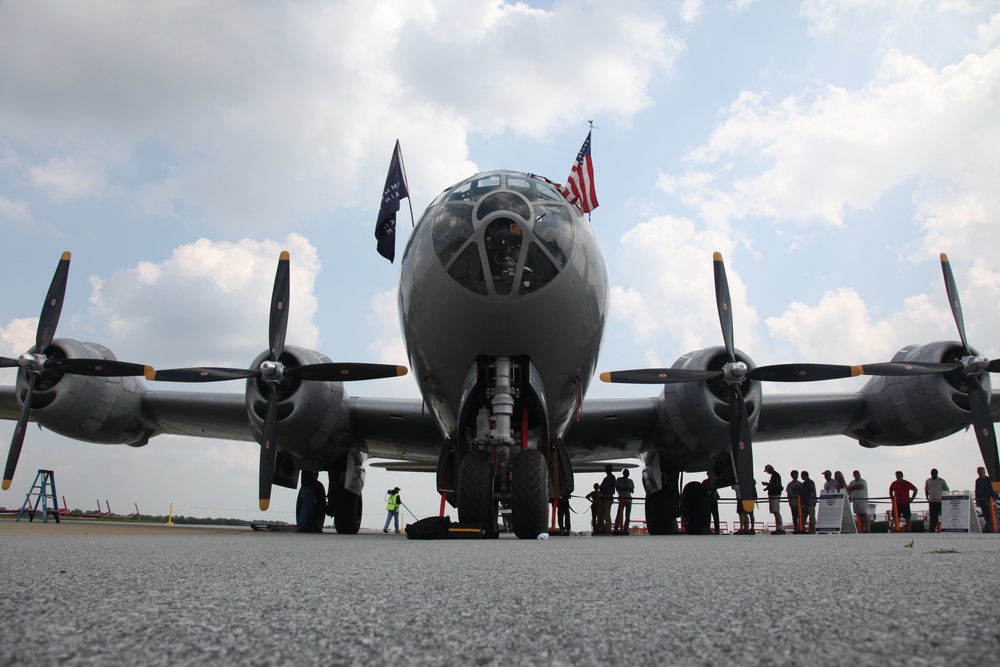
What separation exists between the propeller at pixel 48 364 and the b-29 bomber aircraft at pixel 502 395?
0.03 metres

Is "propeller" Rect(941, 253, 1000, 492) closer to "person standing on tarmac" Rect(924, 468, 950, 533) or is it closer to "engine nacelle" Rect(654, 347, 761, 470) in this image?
"person standing on tarmac" Rect(924, 468, 950, 533)

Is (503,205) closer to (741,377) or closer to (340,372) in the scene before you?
(340,372)

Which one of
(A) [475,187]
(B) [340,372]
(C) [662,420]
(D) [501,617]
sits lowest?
(D) [501,617]

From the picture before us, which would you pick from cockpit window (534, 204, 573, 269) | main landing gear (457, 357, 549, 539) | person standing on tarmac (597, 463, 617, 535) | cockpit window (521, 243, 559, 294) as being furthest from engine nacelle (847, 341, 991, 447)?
main landing gear (457, 357, 549, 539)

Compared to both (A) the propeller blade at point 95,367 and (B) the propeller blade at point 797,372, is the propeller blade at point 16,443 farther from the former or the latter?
(B) the propeller blade at point 797,372

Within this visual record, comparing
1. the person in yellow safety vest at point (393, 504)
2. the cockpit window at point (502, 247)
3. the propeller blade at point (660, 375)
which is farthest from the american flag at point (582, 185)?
the person in yellow safety vest at point (393, 504)

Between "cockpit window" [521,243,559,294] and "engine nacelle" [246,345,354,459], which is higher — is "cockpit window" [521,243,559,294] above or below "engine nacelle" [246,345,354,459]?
above

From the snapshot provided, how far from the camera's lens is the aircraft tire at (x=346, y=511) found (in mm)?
13766

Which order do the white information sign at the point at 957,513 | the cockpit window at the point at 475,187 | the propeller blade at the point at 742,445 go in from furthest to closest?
the white information sign at the point at 957,513 < the propeller blade at the point at 742,445 < the cockpit window at the point at 475,187

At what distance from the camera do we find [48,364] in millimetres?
11555

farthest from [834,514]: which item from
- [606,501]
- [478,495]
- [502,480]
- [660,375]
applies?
[478,495]

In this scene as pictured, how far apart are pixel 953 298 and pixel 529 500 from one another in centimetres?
1030

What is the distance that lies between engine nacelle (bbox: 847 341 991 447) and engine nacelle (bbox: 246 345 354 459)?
10490 mm

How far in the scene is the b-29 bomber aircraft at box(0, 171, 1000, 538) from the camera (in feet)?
23.7
